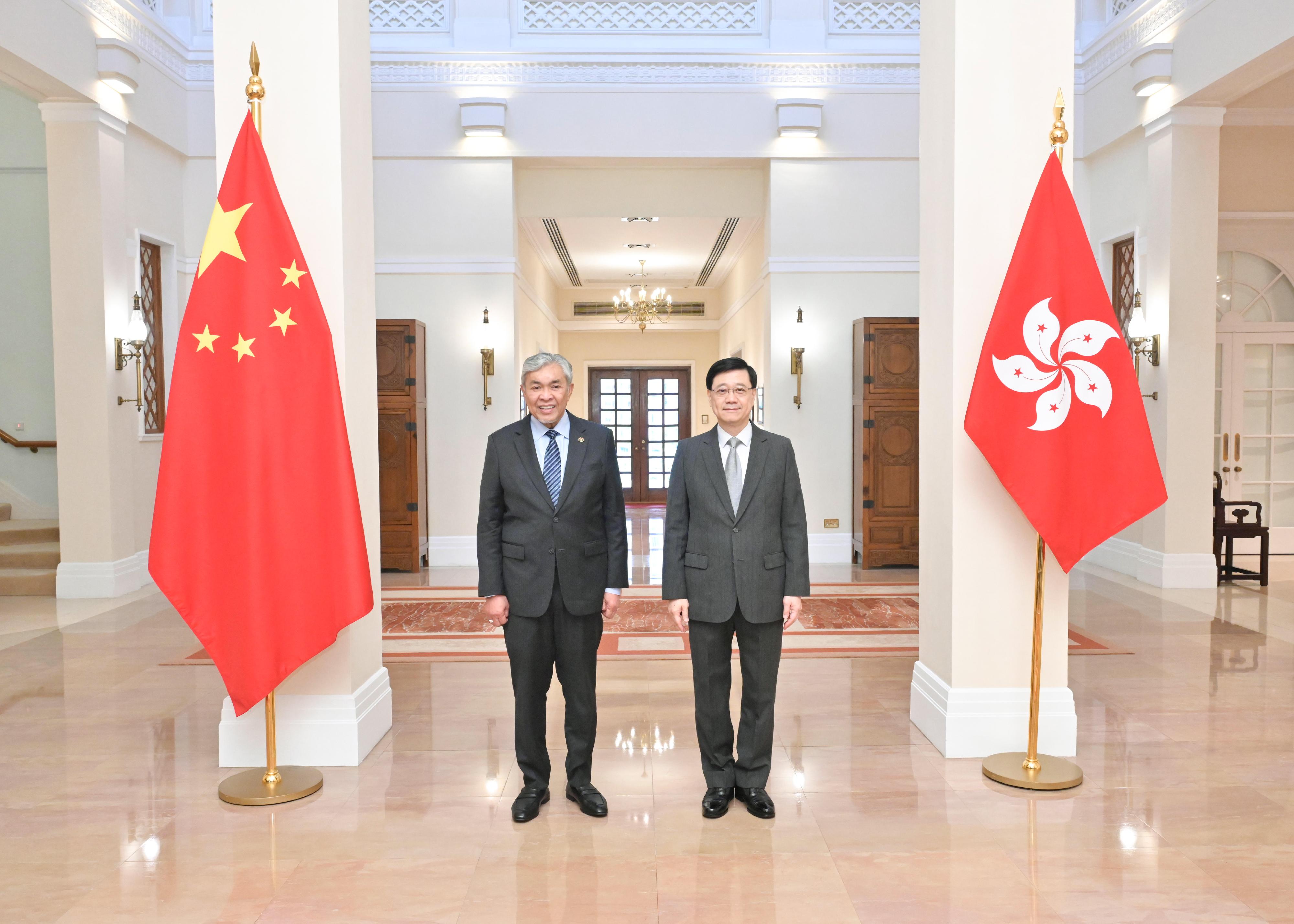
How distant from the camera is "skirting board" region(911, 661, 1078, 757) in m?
A: 4.08

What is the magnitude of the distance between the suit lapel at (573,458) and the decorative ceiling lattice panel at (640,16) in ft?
24.4

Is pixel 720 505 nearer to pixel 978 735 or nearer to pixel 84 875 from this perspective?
pixel 978 735

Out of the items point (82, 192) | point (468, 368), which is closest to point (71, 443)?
point (82, 192)

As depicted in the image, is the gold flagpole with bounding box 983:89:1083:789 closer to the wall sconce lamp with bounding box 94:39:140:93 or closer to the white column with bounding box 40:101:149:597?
the white column with bounding box 40:101:149:597

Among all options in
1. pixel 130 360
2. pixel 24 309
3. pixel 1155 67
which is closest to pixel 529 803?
pixel 130 360

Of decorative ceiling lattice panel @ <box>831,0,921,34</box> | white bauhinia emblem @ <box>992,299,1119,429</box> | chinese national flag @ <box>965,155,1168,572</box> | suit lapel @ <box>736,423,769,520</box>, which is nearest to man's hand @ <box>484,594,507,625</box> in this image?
suit lapel @ <box>736,423,769,520</box>

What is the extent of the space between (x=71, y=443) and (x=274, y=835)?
590cm

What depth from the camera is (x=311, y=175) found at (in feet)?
13.1

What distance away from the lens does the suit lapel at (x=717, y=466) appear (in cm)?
345

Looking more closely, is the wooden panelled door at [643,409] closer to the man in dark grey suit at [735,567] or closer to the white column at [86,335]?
the white column at [86,335]

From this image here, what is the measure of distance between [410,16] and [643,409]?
9662 mm

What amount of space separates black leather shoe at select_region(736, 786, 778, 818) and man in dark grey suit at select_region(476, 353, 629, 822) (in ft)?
1.80

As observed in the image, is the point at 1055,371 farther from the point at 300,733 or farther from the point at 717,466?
the point at 300,733

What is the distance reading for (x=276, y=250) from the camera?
11.9ft
